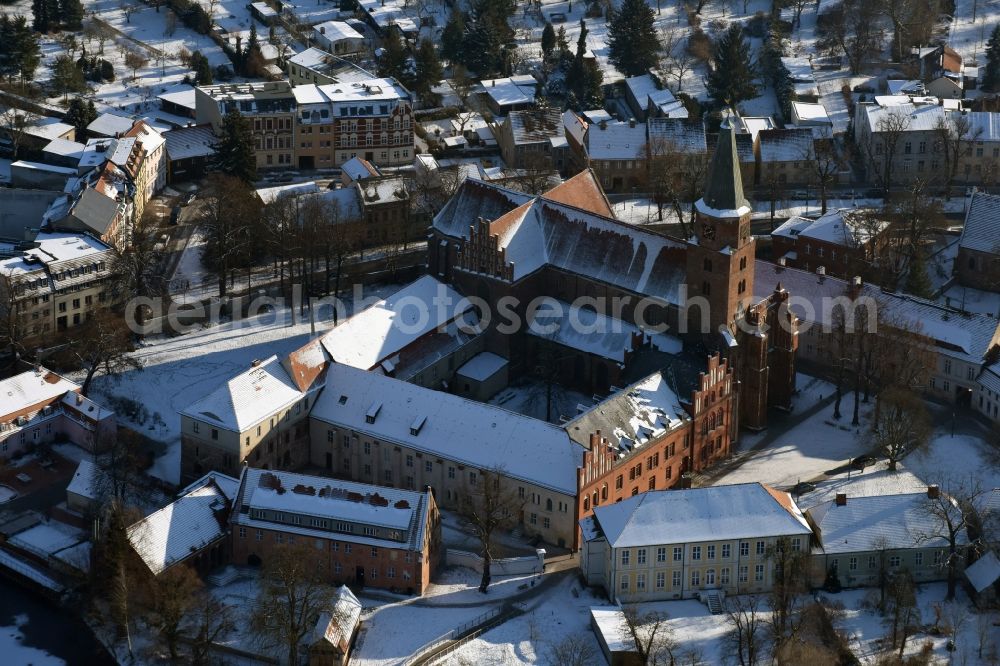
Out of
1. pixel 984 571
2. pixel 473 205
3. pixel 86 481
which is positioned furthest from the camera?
pixel 473 205

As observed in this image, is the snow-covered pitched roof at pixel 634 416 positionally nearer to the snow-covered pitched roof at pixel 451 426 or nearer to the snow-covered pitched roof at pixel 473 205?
the snow-covered pitched roof at pixel 451 426

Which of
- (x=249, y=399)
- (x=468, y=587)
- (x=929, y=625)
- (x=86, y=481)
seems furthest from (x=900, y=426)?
(x=86, y=481)

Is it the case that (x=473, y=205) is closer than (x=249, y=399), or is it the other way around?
(x=249, y=399)

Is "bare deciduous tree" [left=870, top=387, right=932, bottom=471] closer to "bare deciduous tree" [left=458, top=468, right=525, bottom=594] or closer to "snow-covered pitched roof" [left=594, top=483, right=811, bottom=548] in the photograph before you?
"snow-covered pitched roof" [left=594, top=483, right=811, bottom=548]

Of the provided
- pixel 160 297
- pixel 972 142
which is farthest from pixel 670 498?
pixel 972 142

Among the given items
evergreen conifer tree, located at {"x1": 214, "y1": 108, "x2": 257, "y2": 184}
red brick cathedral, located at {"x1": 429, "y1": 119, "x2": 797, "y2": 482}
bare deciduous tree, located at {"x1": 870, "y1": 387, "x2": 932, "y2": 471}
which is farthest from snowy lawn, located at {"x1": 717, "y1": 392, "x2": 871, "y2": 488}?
evergreen conifer tree, located at {"x1": 214, "y1": 108, "x2": 257, "y2": 184}

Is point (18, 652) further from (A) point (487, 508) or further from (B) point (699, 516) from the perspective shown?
(B) point (699, 516)
